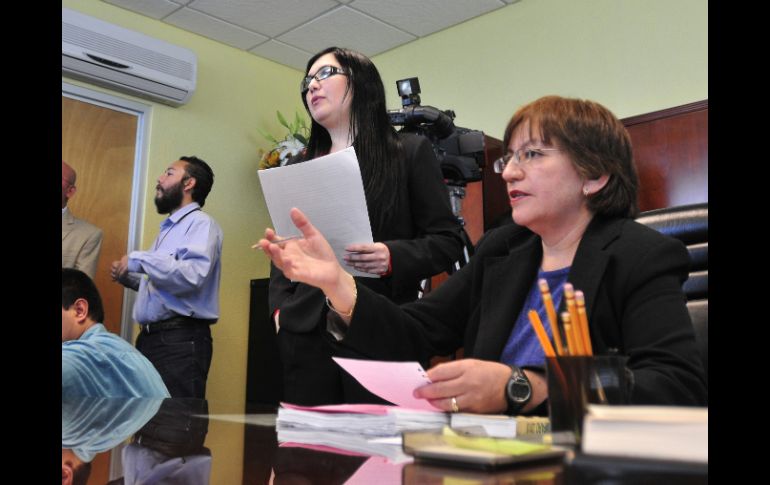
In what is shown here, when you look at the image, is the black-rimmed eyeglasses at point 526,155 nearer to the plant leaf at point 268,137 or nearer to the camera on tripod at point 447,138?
the camera on tripod at point 447,138

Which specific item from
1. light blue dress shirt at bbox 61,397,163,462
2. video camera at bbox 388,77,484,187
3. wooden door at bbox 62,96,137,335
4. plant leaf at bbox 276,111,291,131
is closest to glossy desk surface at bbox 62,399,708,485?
light blue dress shirt at bbox 61,397,163,462

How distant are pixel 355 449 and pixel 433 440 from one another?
9 centimetres

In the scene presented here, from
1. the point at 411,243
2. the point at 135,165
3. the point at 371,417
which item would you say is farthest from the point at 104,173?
the point at 371,417

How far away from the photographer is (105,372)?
171 cm

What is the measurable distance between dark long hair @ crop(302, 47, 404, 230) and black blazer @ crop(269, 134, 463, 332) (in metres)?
0.02

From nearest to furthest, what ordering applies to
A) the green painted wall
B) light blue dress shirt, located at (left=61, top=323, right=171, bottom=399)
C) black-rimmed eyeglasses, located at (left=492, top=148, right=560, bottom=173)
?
black-rimmed eyeglasses, located at (left=492, top=148, right=560, bottom=173) → light blue dress shirt, located at (left=61, top=323, right=171, bottom=399) → the green painted wall

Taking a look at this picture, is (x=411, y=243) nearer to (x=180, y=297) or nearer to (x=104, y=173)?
(x=180, y=297)

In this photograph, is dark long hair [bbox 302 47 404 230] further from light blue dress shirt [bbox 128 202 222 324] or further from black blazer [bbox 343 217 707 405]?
light blue dress shirt [bbox 128 202 222 324]

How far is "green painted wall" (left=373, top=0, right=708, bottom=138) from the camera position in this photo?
10.0ft

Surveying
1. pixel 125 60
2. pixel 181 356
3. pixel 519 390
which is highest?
pixel 125 60

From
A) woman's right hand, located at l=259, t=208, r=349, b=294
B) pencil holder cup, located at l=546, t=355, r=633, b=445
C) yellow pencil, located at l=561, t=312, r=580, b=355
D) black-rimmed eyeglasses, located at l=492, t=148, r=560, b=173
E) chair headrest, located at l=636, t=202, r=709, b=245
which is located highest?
black-rimmed eyeglasses, located at l=492, t=148, r=560, b=173

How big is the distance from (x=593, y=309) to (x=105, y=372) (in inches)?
48.7
